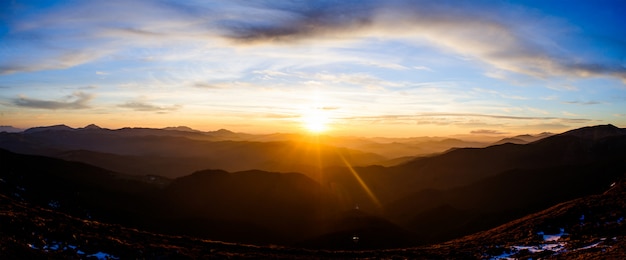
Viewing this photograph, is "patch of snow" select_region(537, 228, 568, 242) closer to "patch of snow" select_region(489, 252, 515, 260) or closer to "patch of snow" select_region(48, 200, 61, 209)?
"patch of snow" select_region(489, 252, 515, 260)

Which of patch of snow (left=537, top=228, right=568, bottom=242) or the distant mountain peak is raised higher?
the distant mountain peak

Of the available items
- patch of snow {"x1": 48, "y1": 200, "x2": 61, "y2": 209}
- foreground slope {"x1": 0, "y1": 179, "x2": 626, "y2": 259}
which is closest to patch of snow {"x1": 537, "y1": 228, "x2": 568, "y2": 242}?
foreground slope {"x1": 0, "y1": 179, "x2": 626, "y2": 259}

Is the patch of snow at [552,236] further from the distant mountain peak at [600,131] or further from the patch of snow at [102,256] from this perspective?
the distant mountain peak at [600,131]

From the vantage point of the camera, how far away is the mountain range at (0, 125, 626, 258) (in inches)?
1115

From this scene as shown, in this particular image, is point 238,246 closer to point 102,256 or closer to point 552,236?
point 102,256

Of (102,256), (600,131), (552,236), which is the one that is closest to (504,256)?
(552,236)

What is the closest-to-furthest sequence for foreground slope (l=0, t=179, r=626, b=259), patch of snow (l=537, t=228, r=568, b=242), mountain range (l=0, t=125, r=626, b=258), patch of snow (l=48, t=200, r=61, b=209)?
foreground slope (l=0, t=179, r=626, b=259) < mountain range (l=0, t=125, r=626, b=258) < patch of snow (l=537, t=228, r=568, b=242) < patch of snow (l=48, t=200, r=61, b=209)

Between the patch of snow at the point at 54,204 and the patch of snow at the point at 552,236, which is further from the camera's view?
the patch of snow at the point at 54,204

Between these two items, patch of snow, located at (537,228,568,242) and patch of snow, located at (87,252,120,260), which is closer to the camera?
patch of snow, located at (87,252,120,260)

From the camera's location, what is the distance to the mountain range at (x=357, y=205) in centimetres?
2833

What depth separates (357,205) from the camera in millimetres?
137750

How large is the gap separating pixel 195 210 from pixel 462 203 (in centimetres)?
9123

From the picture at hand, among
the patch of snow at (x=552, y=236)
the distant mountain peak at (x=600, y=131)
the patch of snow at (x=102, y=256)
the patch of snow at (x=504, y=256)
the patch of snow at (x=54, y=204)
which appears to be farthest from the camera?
the distant mountain peak at (x=600, y=131)

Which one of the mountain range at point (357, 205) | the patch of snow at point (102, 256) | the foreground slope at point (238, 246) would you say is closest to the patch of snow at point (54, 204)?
the mountain range at point (357, 205)
